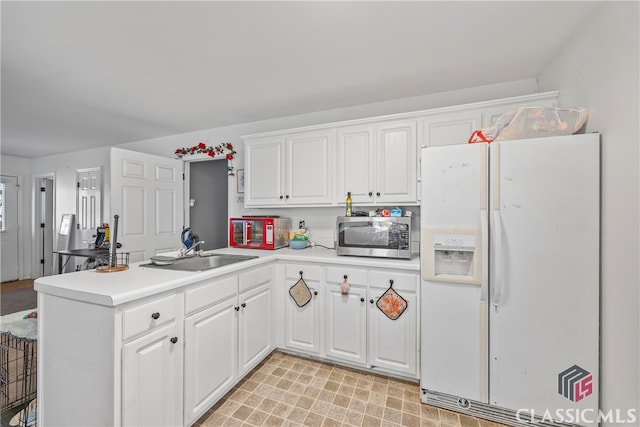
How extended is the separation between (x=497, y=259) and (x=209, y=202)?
4.09 m

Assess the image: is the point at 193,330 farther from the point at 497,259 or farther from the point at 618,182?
the point at 618,182

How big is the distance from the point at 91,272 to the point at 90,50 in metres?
1.51

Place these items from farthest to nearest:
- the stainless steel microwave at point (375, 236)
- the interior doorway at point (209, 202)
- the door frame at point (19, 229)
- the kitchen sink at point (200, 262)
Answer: the door frame at point (19, 229), the interior doorway at point (209, 202), the stainless steel microwave at point (375, 236), the kitchen sink at point (200, 262)

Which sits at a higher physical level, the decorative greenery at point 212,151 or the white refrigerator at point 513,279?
the decorative greenery at point 212,151

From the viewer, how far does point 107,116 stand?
10.4ft

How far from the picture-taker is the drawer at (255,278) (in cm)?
201

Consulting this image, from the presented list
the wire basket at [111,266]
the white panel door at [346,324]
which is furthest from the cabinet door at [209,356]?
the white panel door at [346,324]

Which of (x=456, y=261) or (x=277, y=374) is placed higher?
(x=456, y=261)

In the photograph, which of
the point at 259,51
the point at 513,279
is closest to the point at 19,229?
the point at 259,51

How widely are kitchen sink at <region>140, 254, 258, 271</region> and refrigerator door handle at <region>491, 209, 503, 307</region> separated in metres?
1.72

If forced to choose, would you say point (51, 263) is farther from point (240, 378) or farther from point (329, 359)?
point (329, 359)

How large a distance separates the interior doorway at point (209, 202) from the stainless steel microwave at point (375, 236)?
2.61 m

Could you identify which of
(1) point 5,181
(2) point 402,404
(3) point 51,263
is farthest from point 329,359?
(1) point 5,181

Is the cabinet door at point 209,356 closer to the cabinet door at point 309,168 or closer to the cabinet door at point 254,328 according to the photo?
the cabinet door at point 254,328
